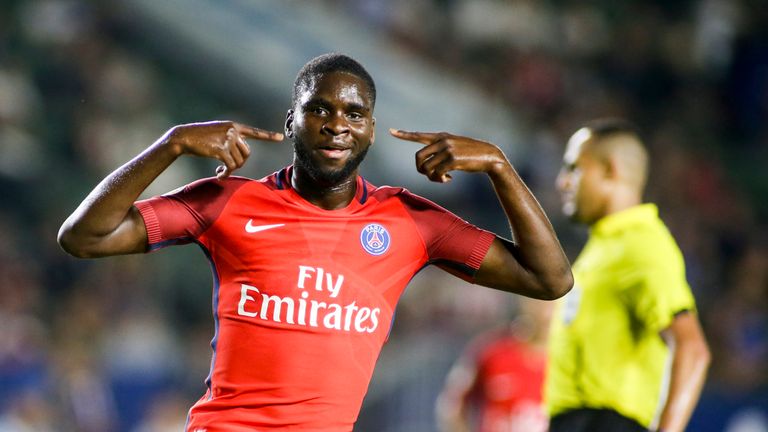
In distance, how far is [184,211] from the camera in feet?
11.5

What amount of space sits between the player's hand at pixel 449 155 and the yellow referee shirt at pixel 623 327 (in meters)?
1.37

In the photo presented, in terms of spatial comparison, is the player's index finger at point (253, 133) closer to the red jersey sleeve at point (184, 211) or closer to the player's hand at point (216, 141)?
the player's hand at point (216, 141)

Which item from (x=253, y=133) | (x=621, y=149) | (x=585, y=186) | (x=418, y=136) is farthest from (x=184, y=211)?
(x=621, y=149)

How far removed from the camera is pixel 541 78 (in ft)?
41.3

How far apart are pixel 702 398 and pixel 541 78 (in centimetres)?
564

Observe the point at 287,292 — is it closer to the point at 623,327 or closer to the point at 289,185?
the point at 289,185

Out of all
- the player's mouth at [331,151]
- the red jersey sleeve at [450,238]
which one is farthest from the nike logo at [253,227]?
the red jersey sleeve at [450,238]

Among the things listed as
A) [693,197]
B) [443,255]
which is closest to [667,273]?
[443,255]

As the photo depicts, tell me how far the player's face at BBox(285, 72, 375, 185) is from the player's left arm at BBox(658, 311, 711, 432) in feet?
5.41

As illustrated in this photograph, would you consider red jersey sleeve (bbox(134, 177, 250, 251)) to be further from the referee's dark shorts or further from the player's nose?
the referee's dark shorts

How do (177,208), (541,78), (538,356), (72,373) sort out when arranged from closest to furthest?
(177,208) < (538,356) < (72,373) < (541,78)

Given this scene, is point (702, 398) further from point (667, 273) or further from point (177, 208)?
point (177, 208)

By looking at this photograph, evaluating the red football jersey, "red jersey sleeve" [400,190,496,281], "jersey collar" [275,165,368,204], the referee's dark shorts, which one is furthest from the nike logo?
the referee's dark shorts

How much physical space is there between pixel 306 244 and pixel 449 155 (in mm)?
552
